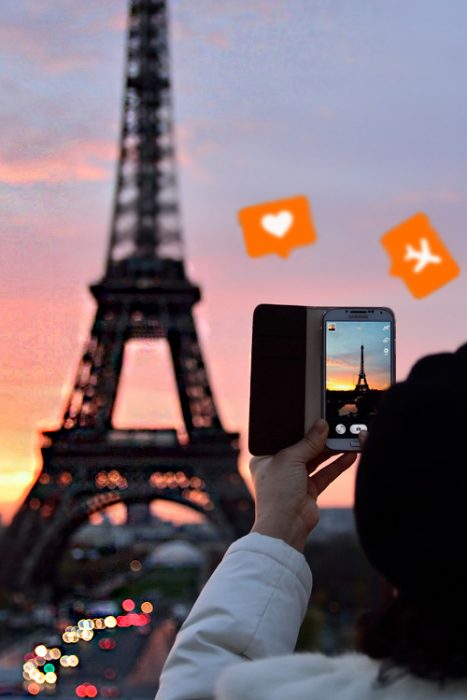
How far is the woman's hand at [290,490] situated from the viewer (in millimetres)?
2404

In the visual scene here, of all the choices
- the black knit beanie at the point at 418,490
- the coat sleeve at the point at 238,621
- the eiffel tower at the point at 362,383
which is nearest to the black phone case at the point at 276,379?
the eiffel tower at the point at 362,383

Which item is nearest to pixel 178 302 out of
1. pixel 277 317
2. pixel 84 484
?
pixel 84 484

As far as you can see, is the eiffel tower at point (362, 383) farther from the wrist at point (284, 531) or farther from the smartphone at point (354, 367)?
the wrist at point (284, 531)

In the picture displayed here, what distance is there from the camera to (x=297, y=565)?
2.33 m

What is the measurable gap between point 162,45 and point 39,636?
22.3 metres

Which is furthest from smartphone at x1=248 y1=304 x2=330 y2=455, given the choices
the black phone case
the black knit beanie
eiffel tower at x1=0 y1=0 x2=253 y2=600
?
eiffel tower at x1=0 y1=0 x2=253 y2=600

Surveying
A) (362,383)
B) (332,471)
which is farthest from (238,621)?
(362,383)

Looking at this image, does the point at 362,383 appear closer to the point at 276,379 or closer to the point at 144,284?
the point at 276,379

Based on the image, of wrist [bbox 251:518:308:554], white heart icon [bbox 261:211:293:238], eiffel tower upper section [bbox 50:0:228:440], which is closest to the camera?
wrist [bbox 251:518:308:554]

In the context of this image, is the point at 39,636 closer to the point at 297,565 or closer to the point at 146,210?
the point at 146,210

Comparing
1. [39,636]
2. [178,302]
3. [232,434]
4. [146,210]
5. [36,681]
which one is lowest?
[39,636]

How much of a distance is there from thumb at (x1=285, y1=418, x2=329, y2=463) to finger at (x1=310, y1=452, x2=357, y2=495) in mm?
91

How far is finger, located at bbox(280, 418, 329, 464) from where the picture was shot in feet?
8.11

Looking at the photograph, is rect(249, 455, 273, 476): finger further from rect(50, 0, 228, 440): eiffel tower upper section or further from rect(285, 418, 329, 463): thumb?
rect(50, 0, 228, 440): eiffel tower upper section
